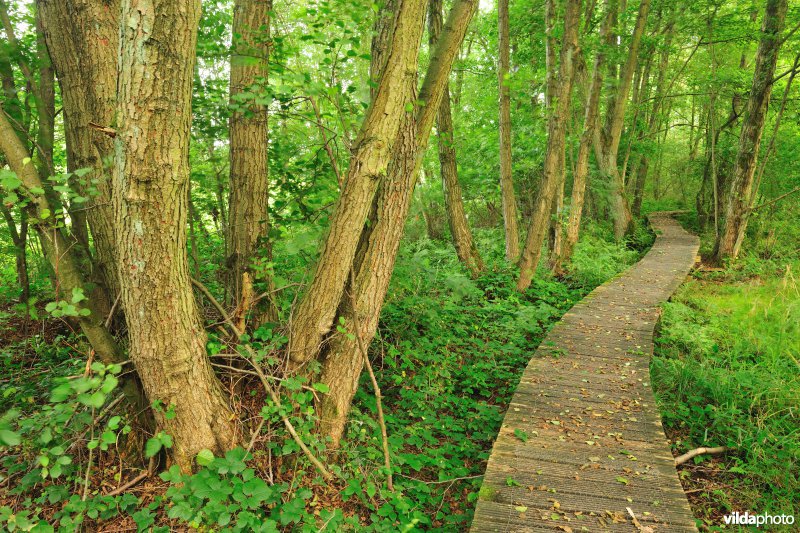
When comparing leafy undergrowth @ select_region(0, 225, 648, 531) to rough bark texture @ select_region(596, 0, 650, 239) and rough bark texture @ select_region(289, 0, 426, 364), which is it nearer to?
rough bark texture @ select_region(289, 0, 426, 364)

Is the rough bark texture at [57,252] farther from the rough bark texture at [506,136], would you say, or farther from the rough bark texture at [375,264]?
the rough bark texture at [506,136]

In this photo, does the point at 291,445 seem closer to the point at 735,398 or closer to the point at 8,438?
the point at 8,438

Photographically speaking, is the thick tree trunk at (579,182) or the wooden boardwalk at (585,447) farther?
the thick tree trunk at (579,182)

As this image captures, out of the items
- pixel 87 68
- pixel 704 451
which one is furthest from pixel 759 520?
pixel 87 68

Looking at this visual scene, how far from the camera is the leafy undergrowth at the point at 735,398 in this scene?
365 cm

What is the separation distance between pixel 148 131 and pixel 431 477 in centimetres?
358

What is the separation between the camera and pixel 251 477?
8.45 ft

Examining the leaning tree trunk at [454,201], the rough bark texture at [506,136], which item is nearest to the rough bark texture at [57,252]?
the leaning tree trunk at [454,201]

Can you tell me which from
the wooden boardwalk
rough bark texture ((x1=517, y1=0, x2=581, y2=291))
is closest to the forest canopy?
the wooden boardwalk

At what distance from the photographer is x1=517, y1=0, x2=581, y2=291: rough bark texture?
7934mm

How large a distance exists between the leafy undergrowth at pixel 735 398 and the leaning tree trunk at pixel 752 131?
389 centimetres

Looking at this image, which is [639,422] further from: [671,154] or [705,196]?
→ [671,154]

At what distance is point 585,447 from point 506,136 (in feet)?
22.3

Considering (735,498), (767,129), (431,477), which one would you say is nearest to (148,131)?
(431,477)
